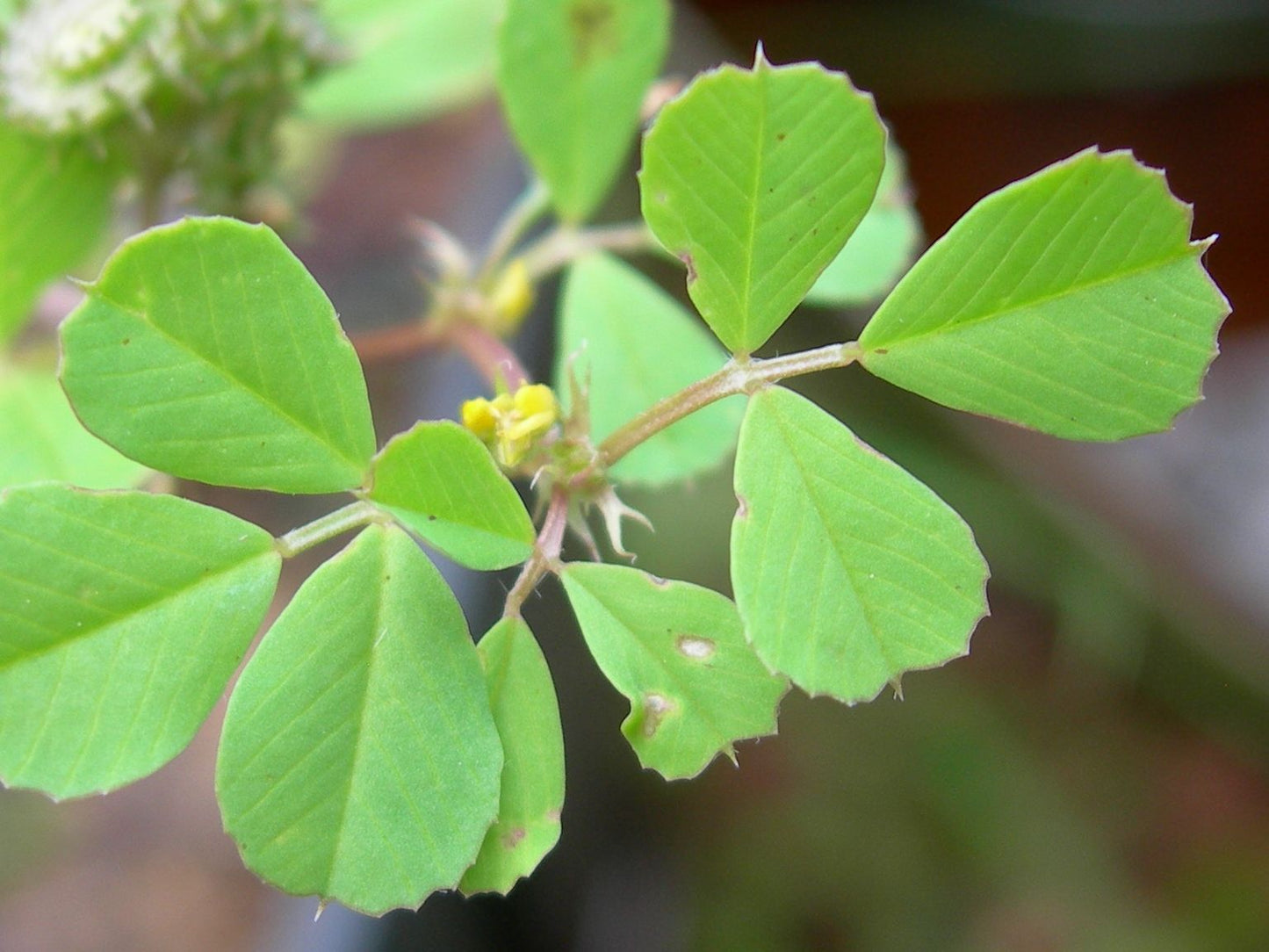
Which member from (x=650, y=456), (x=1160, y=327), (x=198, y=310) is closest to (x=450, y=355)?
(x=650, y=456)

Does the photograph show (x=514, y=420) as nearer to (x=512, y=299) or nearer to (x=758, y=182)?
(x=758, y=182)

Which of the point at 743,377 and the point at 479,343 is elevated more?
the point at 743,377

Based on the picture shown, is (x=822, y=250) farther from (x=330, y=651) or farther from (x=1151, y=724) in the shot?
(x=1151, y=724)

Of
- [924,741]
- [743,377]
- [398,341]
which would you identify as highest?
[743,377]

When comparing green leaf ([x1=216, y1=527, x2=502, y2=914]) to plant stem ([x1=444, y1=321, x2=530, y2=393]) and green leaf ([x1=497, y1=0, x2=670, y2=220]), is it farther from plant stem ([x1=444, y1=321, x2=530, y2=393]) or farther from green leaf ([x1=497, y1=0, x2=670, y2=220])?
green leaf ([x1=497, y1=0, x2=670, y2=220])

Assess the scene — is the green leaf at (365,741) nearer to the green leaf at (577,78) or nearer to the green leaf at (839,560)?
the green leaf at (839,560)

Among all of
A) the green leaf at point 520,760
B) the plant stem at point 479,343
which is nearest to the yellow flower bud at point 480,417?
the green leaf at point 520,760

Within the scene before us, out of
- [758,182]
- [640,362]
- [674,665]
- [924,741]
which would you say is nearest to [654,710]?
[674,665]
